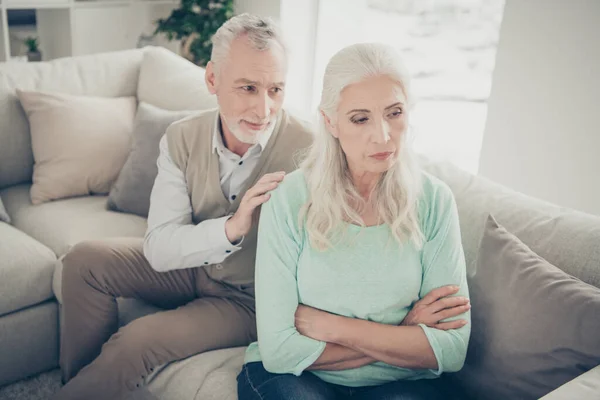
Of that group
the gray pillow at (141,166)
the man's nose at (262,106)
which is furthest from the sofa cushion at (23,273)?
the man's nose at (262,106)

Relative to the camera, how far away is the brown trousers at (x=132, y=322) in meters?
1.56

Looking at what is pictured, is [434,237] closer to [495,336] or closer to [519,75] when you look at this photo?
[495,336]

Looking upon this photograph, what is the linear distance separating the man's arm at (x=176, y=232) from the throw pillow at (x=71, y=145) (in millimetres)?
707

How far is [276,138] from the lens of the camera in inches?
68.6

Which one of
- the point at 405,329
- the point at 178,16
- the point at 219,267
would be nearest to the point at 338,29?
the point at 178,16

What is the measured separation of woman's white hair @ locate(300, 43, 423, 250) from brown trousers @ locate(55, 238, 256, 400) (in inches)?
16.7

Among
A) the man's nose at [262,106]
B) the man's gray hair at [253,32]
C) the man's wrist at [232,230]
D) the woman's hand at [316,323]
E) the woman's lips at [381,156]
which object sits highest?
the man's gray hair at [253,32]

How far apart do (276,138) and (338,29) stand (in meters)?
1.82

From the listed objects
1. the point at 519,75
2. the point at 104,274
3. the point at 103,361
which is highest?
the point at 519,75

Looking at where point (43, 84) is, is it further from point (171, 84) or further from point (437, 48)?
point (437, 48)

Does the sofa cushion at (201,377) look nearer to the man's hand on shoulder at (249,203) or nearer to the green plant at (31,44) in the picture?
the man's hand on shoulder at (249,203)

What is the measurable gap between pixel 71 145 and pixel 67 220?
1.00 ft

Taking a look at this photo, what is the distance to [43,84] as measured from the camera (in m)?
2.54

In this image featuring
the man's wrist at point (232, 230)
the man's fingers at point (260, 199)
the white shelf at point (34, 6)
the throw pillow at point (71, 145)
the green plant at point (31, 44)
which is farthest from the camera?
the green plant at point (31, 44)
